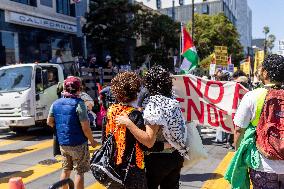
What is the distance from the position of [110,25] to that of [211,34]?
2432cm

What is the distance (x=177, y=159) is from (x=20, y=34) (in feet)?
68.9

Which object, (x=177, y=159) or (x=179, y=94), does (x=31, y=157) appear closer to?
(x=179, y=94)

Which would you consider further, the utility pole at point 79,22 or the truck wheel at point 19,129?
the utility pole at point 79,22

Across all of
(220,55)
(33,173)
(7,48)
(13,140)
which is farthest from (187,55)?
(7,48)

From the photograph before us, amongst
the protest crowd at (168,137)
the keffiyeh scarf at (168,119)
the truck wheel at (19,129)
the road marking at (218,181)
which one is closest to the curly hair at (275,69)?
the protest crowd at (168,137)

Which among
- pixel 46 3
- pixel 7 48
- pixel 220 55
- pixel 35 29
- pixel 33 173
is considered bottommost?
pixel 33 173

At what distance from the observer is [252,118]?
312cm

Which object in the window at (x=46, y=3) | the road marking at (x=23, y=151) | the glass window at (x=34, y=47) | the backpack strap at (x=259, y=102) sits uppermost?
the window at (x=46, y=3)

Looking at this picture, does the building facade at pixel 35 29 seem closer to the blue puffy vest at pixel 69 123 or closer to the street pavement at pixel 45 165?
the street pavement at pixel 45 165

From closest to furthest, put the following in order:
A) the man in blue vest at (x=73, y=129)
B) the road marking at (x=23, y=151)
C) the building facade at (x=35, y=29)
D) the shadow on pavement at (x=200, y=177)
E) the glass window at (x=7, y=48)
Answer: the man in blue vest at (x=73, y=129)
the shadow on pavement at (x=200, y=177)
the road marking at (x=23, y=151)
the glass window at (x=7, y=48)
the building facade at (x=35, y=29)

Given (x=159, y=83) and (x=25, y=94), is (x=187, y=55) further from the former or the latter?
(x=159, y=83)

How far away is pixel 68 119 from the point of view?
476cm

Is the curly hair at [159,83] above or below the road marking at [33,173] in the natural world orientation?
above

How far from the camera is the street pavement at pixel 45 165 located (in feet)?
21.0
